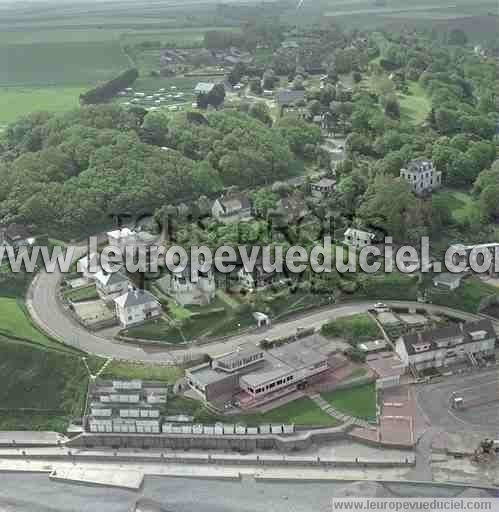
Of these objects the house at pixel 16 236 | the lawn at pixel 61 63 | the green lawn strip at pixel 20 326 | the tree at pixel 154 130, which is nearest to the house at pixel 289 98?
the tree at pixel 154 130

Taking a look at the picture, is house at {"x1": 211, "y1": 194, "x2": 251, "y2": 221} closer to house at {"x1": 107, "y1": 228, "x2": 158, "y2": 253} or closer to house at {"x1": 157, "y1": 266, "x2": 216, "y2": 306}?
house at {"x1": 107, "y1": 228, "x2": 158, "y2": 253}

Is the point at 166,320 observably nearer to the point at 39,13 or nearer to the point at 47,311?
the point at 47,311

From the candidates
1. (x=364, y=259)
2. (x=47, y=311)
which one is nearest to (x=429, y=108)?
(x=364, y=259)

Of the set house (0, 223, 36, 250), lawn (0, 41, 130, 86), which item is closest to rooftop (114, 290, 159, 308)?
house (0, 223, 36, 250)

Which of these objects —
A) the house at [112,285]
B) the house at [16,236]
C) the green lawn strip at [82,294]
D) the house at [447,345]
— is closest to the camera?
the house at [447,345]

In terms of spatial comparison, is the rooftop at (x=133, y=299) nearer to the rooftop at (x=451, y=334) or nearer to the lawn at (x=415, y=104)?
the rooftop at (x=451, y=334)
